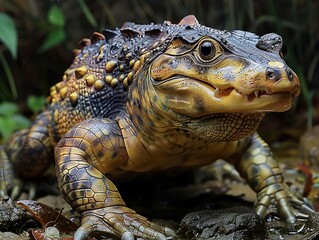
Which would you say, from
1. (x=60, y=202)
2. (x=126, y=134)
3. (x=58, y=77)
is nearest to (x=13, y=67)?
(x=58, y=77)

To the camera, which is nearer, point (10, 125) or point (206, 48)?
point (206, 48)

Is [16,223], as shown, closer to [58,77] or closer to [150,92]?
[150,92]

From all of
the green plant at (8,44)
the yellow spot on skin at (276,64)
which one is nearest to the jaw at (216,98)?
the yellow spot on skin at (276,64)

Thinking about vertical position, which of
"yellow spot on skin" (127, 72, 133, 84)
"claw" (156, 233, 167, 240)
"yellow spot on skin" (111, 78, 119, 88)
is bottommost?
"claw" (156, 233, 167, 240)

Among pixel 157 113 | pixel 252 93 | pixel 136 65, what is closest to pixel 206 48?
pixel 252 93

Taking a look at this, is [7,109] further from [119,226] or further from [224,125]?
[224,125]

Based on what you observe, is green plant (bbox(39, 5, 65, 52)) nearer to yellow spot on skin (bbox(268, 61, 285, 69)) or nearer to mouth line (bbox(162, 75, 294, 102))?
mouth line (bbox(162, 75, 294, 102))

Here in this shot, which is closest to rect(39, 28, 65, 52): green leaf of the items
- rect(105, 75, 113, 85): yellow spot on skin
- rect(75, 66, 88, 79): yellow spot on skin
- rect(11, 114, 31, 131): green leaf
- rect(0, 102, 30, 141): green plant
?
rect(0, 102, 30, 141): green plant
